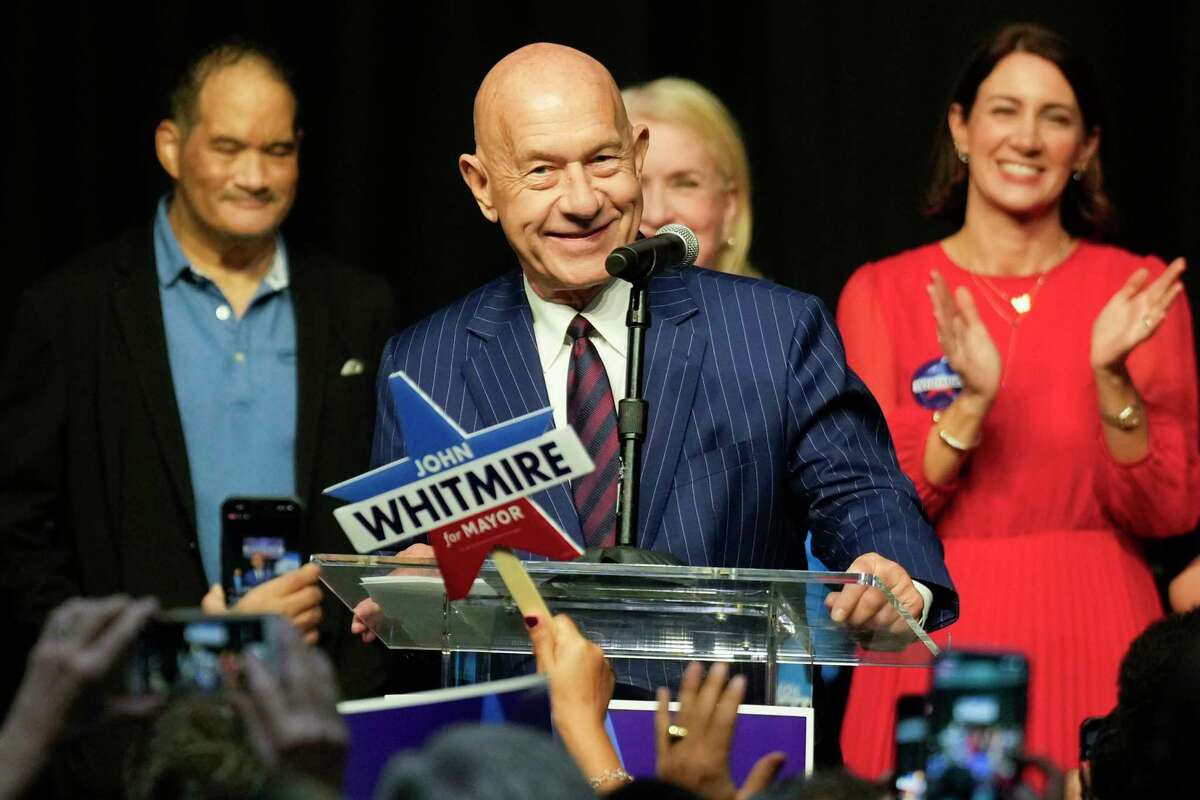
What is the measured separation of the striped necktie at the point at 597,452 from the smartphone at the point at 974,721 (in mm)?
1131

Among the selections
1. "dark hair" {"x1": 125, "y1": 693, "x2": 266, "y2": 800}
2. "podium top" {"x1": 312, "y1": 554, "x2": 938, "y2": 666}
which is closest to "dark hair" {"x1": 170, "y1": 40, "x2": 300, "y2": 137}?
"podium top" {"x1": 312, "y1": 554, "x2": 938, "y2": 666}

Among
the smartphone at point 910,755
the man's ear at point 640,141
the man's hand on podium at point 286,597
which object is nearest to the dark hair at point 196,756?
the smartphone at point 910,755

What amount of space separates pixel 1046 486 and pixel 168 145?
6.43 feet

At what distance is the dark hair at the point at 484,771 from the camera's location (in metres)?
1.25

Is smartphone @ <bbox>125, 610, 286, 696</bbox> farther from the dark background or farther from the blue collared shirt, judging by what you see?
the dark background

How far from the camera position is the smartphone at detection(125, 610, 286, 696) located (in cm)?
155

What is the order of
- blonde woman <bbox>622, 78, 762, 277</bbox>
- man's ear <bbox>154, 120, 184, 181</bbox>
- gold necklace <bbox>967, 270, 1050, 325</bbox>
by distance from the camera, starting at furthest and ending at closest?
1. man's ear <bbox>154, 120, 184, 181</bbox>
2. blonde woman <bbox>622, 78, 762, 277</bbox>
3. gold necklace <bbox>967, 270, 1050, 325</bbox>

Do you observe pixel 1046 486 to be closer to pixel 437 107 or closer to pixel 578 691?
pixel 437 107

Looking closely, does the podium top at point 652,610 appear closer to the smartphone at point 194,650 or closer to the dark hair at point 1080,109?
the smartphone at point 194,650

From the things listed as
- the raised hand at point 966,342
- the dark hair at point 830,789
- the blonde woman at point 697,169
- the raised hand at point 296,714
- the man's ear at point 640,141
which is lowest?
the dark hair at point 830,789

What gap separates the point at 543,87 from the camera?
288 centimetres

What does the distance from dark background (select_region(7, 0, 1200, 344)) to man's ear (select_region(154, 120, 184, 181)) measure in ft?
1.00

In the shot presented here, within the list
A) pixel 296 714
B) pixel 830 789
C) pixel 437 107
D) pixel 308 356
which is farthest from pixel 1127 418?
pixel 296 714

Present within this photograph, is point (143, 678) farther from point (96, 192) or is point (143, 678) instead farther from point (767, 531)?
point (96, 192)
